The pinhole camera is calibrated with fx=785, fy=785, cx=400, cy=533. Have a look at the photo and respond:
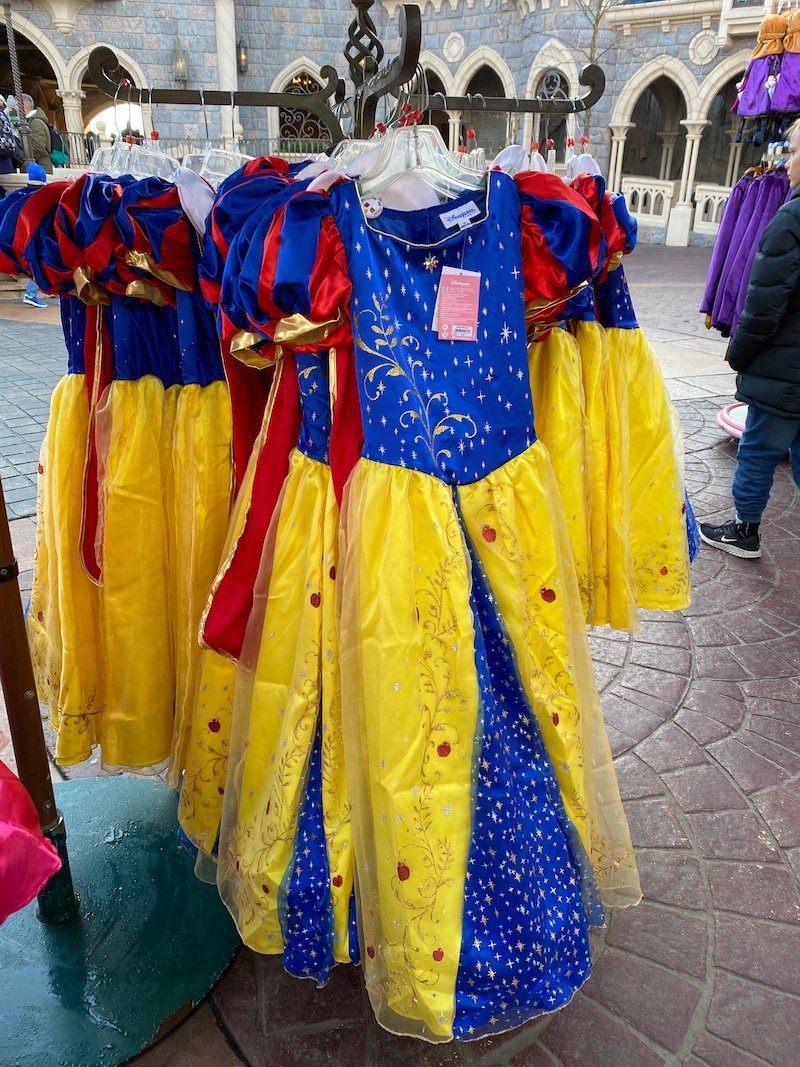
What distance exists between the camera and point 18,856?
33.2 inches

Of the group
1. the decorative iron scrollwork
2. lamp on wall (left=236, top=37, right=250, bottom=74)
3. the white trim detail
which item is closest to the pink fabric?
the decorative iron scrollwork

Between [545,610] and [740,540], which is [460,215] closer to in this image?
[545,610]

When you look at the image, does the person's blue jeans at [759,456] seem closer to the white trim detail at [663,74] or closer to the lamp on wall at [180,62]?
the white trim detail at [663,74]

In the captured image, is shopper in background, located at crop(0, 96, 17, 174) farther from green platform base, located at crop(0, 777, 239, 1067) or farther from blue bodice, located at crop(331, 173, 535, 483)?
blue bodice, located at crop(331, 173, 535, 483)

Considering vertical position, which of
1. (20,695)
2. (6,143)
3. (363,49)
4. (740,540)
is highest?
(6,143)

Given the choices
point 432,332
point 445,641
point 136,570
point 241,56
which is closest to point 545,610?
point 445,641

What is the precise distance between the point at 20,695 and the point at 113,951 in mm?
671

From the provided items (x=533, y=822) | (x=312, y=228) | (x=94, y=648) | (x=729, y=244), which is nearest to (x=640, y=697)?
(x=533, y=822)

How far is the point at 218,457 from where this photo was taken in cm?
157

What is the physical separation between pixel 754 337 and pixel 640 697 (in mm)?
1598

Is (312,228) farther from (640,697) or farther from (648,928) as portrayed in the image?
(640,697)
